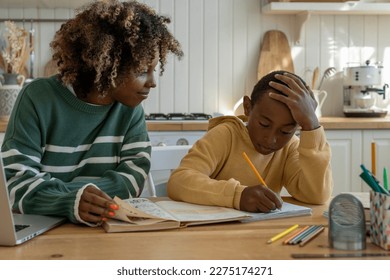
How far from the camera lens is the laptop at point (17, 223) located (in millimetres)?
1052

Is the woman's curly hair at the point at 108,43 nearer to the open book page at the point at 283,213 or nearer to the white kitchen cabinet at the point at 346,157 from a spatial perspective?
the open book page at the point at 283,213

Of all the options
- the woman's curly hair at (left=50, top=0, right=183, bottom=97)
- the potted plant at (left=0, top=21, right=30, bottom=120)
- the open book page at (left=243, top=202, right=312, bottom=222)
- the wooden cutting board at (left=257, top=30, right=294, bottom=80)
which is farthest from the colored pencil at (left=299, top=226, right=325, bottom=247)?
the wooden cutting board at (left=257, top=30, right=294, bottom=80)

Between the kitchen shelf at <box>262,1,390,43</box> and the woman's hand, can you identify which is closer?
the woman's hand

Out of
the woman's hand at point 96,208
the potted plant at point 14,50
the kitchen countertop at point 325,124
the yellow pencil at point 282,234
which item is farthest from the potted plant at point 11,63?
the yellow pencil at point 282,234

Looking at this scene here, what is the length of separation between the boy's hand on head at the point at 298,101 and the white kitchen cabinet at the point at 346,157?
175 cm

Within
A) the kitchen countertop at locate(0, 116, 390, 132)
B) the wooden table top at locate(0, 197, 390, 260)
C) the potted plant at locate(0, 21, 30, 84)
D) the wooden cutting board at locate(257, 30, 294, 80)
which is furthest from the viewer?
the wooden cutting board at locate(257, 30, 294, 80)

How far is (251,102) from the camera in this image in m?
1.63

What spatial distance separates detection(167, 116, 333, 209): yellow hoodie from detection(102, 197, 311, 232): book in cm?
4

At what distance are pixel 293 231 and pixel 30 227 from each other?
18.7 inches

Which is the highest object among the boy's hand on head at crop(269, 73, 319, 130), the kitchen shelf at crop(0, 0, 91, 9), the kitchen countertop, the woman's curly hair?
the kitchen shelf at crop(0, 0, 91, 9)

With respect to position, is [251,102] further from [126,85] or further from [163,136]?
[163,136]

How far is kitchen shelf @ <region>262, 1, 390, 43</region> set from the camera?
351 cm

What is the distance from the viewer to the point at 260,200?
4.37 feet

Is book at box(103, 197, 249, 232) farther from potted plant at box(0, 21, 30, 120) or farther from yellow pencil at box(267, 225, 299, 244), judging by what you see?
potted plant at box(0, 21, 30, 120)
